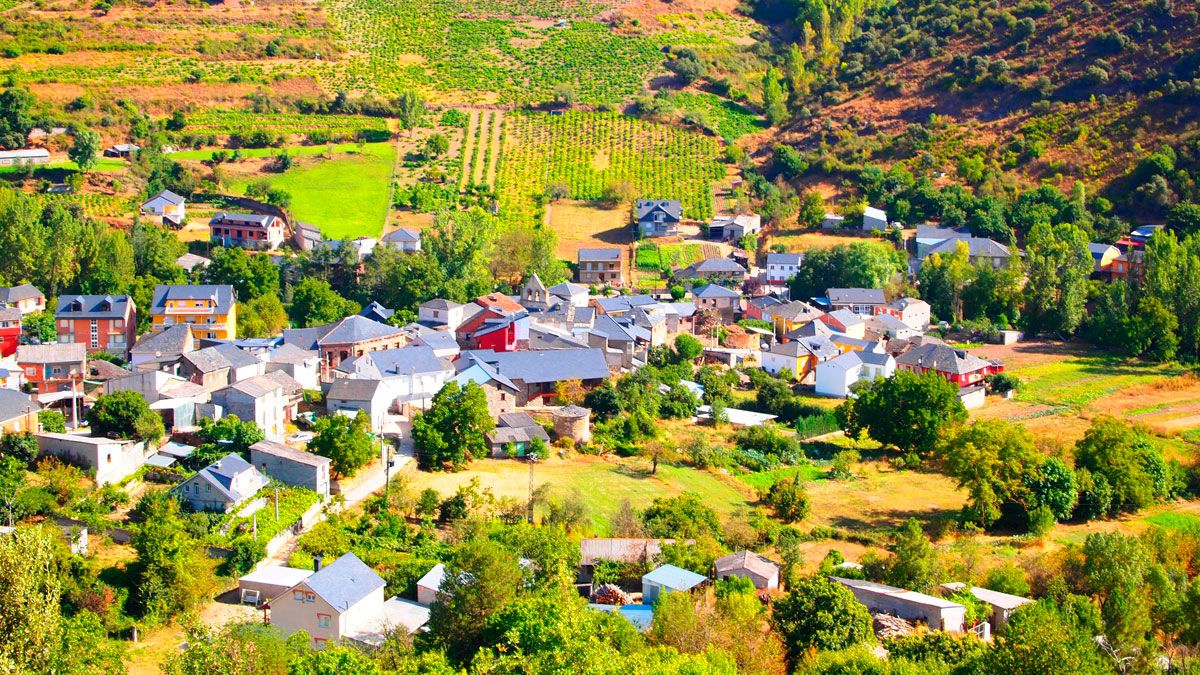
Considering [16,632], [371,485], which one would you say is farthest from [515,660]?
[371,485]

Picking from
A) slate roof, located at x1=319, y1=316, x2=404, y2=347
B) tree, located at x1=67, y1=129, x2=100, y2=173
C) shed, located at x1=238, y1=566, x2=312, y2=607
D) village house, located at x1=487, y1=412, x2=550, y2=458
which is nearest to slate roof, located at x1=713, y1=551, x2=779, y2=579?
shed, located at x1=238, y1=566, x2=312, y2=607

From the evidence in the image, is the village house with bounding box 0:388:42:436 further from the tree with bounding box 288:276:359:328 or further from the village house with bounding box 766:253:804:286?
the village house with bounding box 766:253:804:286

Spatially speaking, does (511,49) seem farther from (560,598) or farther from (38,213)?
(560,598)

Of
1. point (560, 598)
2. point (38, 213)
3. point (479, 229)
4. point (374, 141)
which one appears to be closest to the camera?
point (560, 598)

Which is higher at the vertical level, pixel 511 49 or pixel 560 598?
pixel 511 49

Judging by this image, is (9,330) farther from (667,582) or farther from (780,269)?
(780,269)

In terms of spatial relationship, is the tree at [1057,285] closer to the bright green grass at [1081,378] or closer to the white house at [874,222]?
the bright green grass at [1081,378]

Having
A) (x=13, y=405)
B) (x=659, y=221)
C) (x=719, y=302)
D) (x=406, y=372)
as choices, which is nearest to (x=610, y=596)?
(x=406, y=372)
